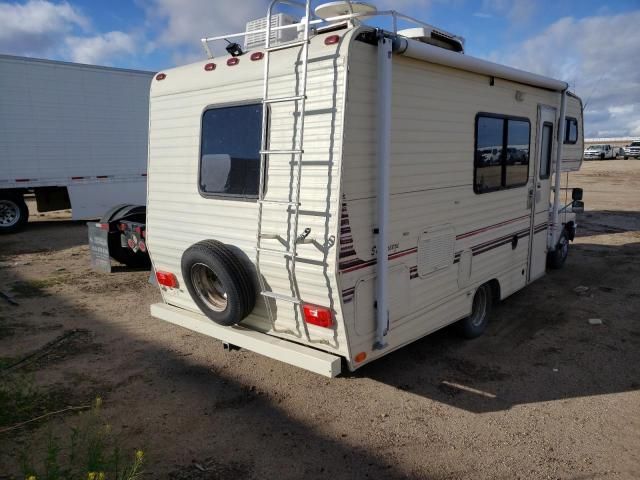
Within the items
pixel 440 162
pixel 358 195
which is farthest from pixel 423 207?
pixel 358 195

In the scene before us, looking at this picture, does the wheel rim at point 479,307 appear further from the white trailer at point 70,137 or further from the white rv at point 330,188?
the white trailer at point 70,137

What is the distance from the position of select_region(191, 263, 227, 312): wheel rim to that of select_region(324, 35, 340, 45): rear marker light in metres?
2.07

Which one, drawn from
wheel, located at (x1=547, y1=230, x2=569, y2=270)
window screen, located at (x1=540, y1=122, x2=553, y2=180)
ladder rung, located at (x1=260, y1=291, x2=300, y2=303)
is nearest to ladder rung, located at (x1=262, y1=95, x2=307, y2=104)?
ladder rung, located at (x1=260, y1=291, x2=300, y2=303)

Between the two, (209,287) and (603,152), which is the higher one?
(603,152)

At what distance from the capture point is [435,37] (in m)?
4.95

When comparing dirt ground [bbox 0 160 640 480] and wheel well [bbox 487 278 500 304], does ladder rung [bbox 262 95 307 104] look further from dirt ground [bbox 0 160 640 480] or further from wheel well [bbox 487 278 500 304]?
wheel well [bbox 487 278 500 304]

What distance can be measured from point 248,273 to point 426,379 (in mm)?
1916

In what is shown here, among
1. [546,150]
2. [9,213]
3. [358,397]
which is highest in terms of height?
[546,150]

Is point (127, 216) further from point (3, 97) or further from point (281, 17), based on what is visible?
point (3, 97)

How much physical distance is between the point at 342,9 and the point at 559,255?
5980mm

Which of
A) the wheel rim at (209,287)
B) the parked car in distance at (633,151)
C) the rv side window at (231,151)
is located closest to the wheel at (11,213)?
the rv side window at (231,151)

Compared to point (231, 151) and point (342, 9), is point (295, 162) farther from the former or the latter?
point (342, 9)

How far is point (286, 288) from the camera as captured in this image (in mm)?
4020

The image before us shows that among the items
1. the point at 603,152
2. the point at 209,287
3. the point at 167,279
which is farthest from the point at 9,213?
the point at 603,152
